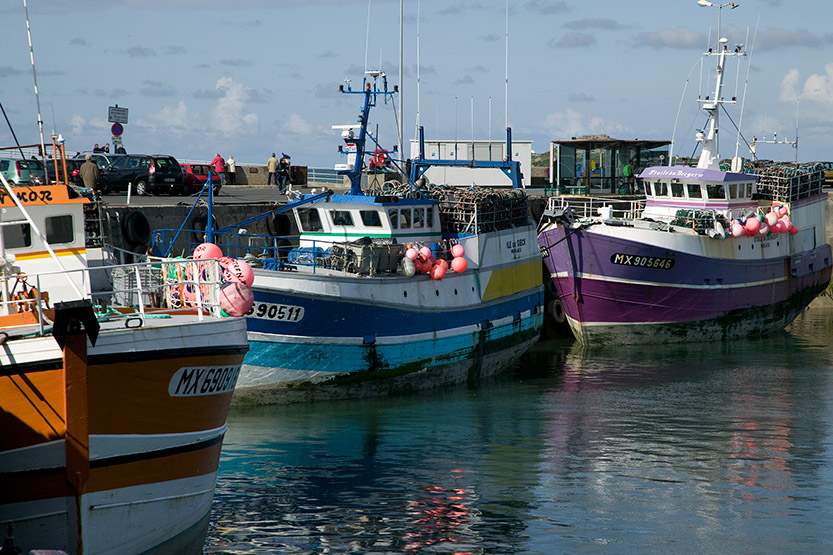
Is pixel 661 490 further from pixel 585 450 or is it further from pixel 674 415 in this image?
pixel 674 415

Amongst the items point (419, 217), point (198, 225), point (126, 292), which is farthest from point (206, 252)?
point (198, 225)

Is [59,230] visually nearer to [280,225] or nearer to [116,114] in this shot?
[280,225]

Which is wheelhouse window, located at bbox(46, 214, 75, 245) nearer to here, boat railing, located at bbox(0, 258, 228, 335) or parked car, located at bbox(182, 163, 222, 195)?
boat railing, located at bbox(0, 258, 228, 335)

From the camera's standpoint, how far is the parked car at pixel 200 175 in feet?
107

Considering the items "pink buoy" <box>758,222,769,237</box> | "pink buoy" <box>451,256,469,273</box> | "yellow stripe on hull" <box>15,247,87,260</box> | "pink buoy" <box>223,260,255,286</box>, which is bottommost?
"pink buoy" <box>451,256,469,273</box>

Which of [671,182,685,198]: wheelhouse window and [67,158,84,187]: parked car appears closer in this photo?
[67,158,84,187]: parked car

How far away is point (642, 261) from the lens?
2575 centimetres

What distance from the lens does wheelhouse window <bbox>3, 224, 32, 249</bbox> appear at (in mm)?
12523

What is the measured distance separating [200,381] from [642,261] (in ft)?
57.6

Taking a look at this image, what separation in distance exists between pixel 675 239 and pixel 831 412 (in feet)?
27.0

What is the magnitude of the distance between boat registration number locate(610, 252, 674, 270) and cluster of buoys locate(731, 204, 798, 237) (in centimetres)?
264

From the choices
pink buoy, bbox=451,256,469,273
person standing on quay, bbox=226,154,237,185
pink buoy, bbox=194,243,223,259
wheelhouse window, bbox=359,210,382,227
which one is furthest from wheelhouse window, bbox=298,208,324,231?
person standing on quay, bbox=226,154,237,185

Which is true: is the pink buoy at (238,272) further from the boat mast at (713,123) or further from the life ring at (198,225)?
the boat mast at (713,123)

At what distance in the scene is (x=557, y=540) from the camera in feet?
38.9
